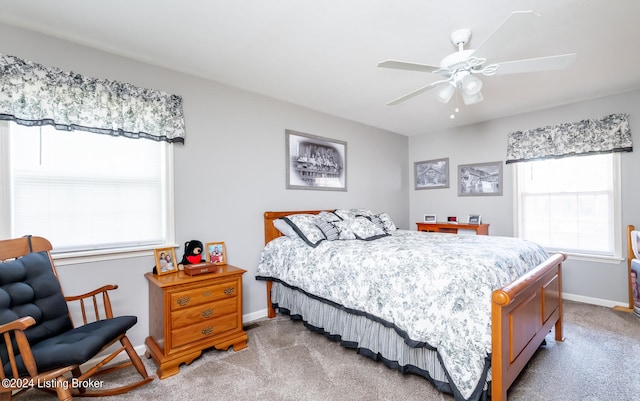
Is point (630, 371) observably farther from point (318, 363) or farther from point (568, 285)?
point (318, 363)

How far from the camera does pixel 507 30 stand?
5.16ft

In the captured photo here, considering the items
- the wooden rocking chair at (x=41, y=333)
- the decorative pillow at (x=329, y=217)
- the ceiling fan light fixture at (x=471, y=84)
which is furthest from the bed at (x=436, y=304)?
the wooden rocking chair at (x=41, y=333)

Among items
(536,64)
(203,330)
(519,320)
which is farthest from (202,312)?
(536,64)

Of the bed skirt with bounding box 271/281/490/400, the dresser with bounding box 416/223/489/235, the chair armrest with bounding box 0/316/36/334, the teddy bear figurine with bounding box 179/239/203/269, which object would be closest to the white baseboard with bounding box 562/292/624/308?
the dresser with bounding box 416/223/489/235

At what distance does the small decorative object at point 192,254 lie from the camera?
2.52 metres

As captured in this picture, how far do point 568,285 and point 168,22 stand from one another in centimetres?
508

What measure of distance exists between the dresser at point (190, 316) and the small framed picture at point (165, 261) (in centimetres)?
5

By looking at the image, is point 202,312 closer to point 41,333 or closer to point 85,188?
point 41,333

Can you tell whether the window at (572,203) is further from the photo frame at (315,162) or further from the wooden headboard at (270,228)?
the wooden headboard at (270,228)

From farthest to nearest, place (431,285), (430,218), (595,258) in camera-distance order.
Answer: (430,218) < (595,258) < (431,285)

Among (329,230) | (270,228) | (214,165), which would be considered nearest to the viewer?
(214,165)

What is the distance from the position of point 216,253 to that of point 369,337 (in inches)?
60.4

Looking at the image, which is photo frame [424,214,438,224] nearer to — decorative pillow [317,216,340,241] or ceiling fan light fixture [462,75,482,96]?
decorative pillow [317,216,340,241]

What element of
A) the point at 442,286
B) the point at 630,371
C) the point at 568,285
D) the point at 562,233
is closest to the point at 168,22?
the point at 442,286
